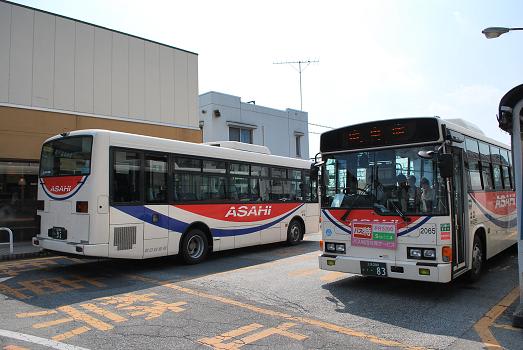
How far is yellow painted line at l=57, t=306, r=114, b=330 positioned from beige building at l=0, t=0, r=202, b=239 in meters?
8.42

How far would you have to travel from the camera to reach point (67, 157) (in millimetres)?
9211

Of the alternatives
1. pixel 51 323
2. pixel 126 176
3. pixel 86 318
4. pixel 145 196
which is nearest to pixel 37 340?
pixel 51 323

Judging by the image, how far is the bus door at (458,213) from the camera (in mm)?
7027

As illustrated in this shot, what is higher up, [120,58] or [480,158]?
[120,58]

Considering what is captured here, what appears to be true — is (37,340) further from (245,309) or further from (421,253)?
(421,253)

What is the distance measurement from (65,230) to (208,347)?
529cm

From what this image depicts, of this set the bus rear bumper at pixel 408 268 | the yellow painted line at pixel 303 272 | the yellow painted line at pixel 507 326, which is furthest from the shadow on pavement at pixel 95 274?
the yellow painted line at pixel 507 326

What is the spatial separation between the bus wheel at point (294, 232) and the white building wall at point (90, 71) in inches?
262

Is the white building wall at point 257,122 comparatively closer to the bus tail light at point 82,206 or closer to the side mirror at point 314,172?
the bus tail light at point 82,206

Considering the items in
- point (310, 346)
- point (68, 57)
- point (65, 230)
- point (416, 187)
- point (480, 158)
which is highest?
point (68, 57)

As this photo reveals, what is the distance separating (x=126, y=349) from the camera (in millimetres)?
4898

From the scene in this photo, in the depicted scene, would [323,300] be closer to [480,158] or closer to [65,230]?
[480,158]

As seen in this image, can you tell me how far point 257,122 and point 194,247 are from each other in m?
16.6

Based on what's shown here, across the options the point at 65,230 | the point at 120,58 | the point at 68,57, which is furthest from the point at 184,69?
the point at 65,230
